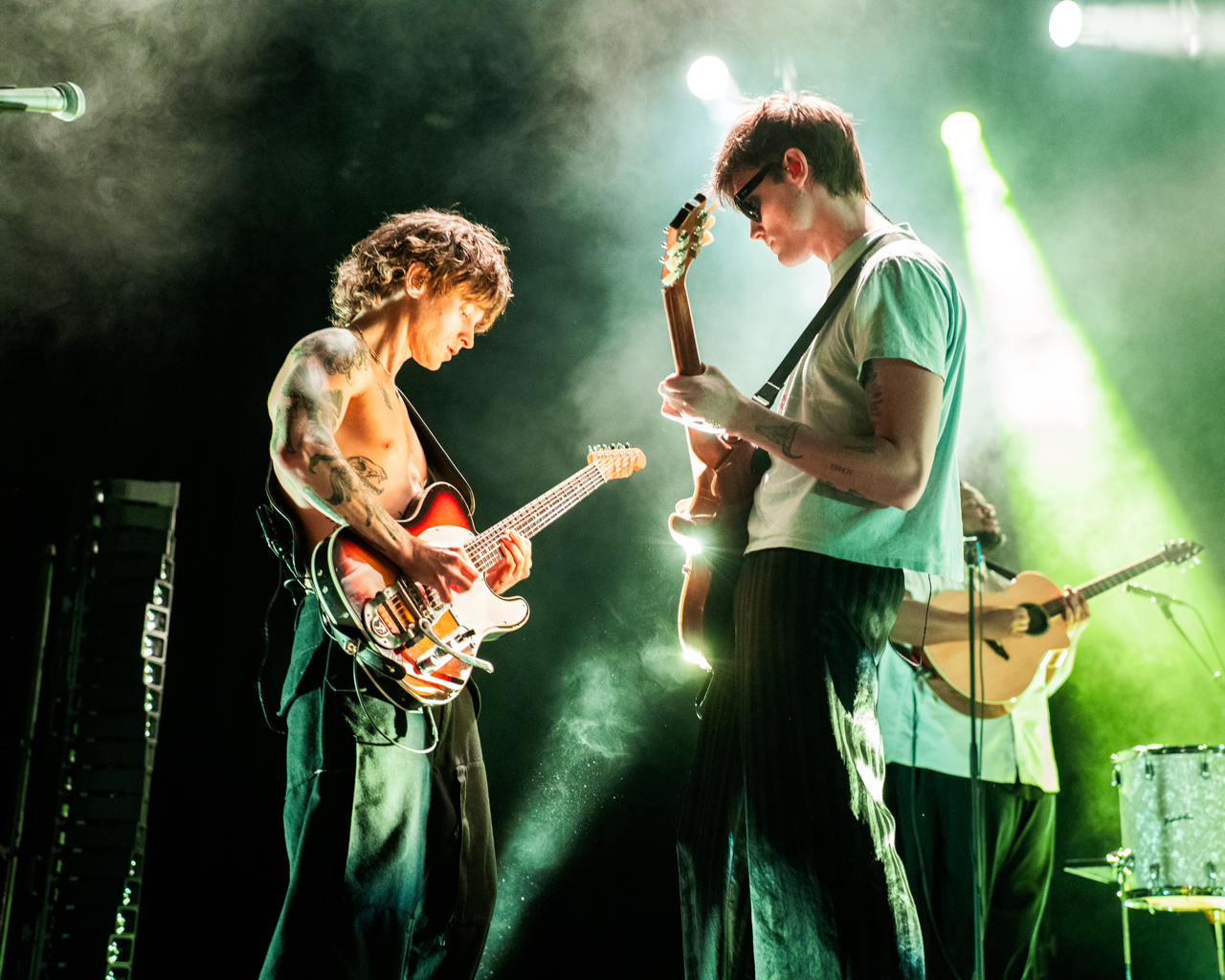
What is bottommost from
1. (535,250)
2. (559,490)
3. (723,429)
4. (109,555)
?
(109,555)

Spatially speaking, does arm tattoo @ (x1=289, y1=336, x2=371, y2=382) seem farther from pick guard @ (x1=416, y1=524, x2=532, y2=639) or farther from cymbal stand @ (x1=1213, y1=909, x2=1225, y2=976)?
cymbal stand @ (x1=1213, y1=909, x2=1225, y2=976)

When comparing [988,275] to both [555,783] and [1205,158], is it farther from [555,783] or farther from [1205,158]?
[555,783]

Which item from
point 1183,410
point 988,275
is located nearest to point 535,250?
point 988,275

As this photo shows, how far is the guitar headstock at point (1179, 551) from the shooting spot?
495 centimetres

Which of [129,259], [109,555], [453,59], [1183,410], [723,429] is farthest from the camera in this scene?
[1183,410]

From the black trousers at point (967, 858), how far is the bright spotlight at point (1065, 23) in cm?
400

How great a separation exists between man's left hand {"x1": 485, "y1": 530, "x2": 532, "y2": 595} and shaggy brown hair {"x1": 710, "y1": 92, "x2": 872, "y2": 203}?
5.23 feet

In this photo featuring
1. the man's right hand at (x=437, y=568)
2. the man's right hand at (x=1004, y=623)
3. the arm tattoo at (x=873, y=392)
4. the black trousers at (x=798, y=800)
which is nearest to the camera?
the black trousers at (x=798, y=800)

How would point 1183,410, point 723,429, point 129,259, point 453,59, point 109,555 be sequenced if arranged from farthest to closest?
point 1183,410, point 453,59, point 129,259, point 109,555, point 723,429

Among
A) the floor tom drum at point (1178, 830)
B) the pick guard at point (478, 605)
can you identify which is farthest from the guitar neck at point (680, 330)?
the floor tom drum at point (1178, 830)

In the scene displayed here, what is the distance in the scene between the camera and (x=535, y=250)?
5.07m

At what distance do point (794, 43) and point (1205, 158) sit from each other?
92.5 inches

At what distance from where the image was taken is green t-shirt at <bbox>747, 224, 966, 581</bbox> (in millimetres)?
1925

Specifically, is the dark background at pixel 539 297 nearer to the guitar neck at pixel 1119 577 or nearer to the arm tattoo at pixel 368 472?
the guitar neck at pixel 1119 577
